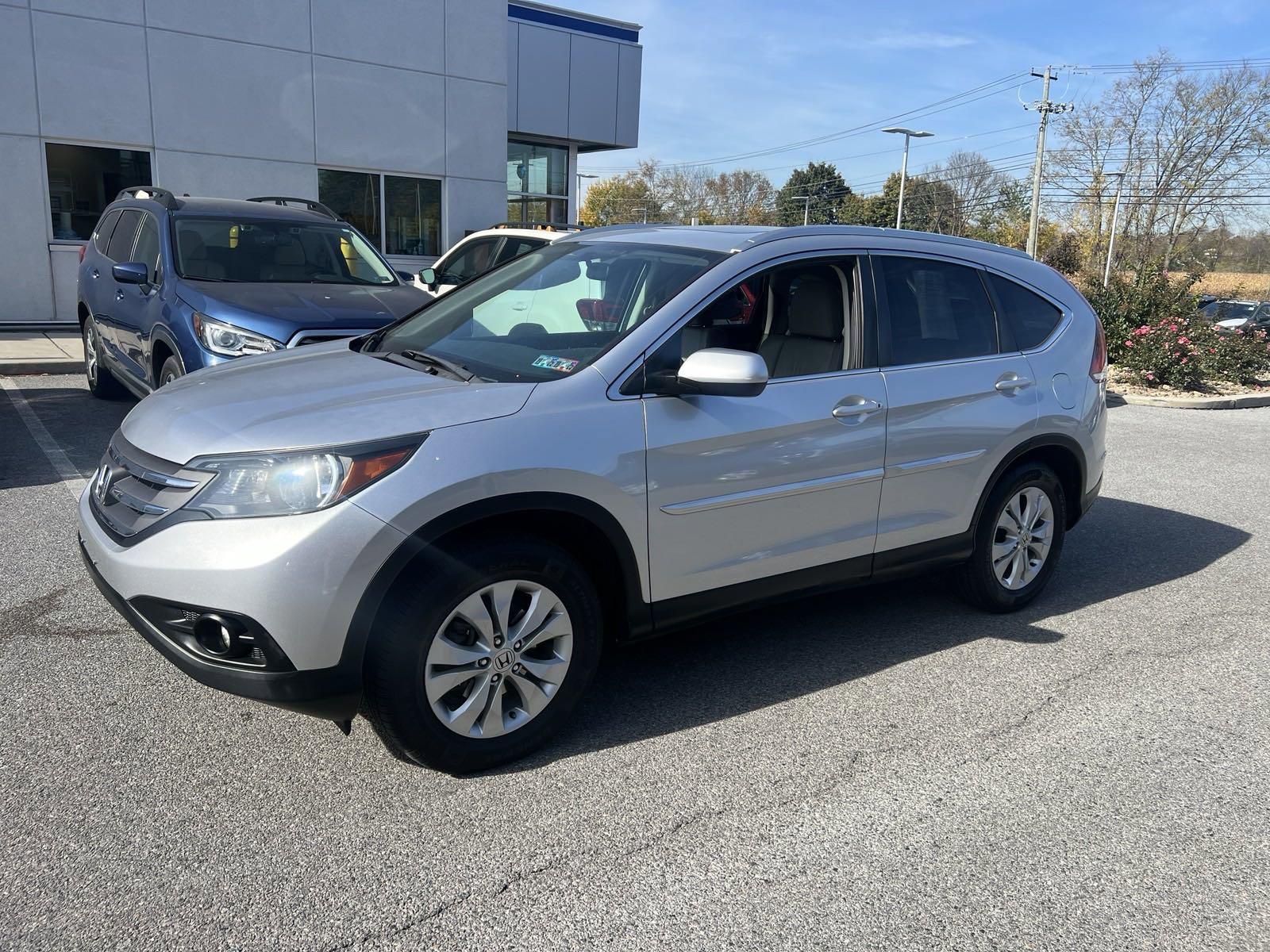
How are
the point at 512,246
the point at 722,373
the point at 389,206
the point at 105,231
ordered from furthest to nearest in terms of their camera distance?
the point at 389,206
the point at 512,246
the point at 105,231
the point at 722,373

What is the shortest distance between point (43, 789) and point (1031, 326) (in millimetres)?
4507

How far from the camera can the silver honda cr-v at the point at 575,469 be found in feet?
9.94

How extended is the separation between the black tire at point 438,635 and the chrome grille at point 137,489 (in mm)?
737

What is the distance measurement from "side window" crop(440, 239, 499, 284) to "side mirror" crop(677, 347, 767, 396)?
865cm

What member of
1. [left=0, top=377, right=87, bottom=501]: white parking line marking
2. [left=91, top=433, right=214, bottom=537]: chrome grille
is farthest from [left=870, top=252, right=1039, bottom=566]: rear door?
[left=0, top=377, right=87, bottom=501]: white parking line marking

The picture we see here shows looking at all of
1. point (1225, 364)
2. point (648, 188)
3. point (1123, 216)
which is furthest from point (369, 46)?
point (648, 188)

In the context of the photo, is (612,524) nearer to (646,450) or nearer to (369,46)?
(646,450)

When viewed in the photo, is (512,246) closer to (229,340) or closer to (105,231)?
(105,231)

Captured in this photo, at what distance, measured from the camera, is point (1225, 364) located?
14.7 meters

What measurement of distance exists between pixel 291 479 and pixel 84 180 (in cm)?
1402

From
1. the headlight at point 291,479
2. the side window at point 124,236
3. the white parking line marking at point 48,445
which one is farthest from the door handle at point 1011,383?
the side window at point 124,236

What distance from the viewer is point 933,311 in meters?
4.58

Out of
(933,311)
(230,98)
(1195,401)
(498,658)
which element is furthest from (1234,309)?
(498,658)

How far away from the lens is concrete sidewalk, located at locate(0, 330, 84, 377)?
1120 centimetres
